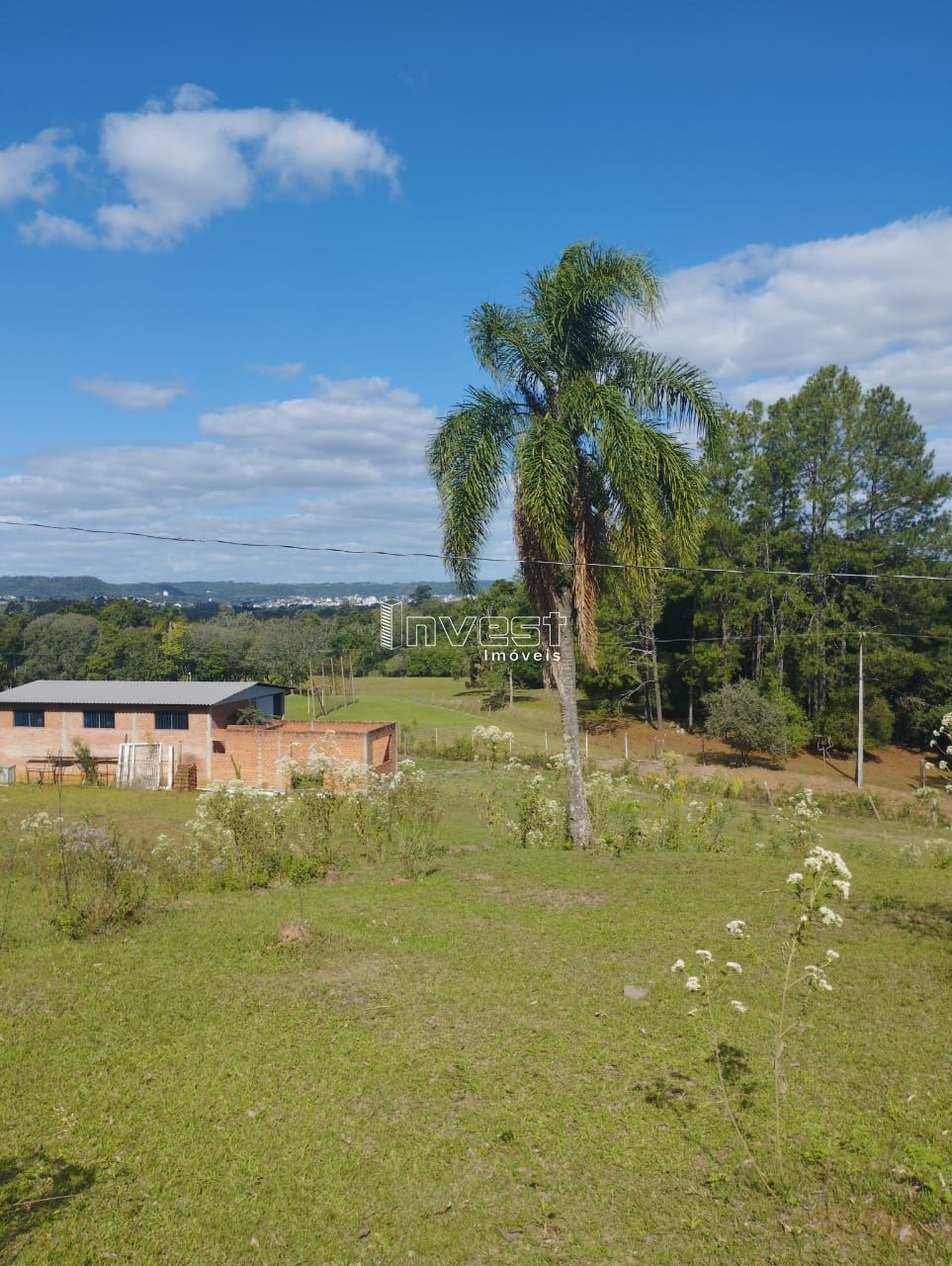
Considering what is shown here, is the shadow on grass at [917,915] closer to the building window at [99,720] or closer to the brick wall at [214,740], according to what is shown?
the brick wall at [214,740]

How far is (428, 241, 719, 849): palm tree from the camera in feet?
38.2

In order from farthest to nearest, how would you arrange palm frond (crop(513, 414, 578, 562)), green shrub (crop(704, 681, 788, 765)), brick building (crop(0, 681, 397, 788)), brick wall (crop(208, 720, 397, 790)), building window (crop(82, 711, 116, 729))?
green shrub (crop(704, 681, 788, 765)) < building window (crop(82, 711, 116, 729)) < brick building (crop(0, 681, 397, 788)) < brick wall (crop(208, 720, 397, 790)) < palm frond (crop(513, 414, 578, 562))

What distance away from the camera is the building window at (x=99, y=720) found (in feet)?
84.2

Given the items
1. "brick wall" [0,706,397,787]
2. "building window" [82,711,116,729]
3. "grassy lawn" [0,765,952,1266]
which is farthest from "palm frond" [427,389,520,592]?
"building window" [82,711,116,729]

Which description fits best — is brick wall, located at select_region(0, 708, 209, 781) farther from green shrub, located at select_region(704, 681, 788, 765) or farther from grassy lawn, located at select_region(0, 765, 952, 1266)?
green shrub, located at select_region(704, 681, 788, 765)

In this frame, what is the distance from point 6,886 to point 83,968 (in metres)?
4.23

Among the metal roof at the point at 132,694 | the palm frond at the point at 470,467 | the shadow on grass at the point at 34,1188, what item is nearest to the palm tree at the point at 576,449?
the palm frond at the point at 470,467

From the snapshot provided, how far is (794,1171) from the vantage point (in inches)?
171

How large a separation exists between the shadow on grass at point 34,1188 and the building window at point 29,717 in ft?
79.7

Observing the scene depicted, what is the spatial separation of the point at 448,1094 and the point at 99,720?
23581 millimetres

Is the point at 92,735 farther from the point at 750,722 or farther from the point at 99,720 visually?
the point at 750,722

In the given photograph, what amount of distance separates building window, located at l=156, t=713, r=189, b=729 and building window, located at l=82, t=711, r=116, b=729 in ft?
5.03

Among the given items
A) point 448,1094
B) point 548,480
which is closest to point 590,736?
point 548,480

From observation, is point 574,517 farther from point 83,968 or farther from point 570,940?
point 83,968
